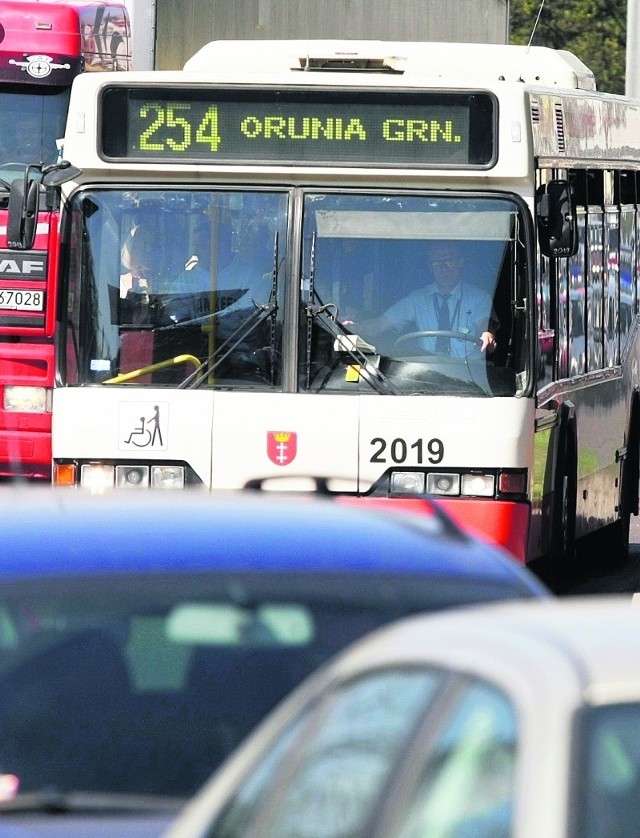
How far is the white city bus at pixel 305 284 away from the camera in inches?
380

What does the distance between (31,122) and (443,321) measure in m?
5.26

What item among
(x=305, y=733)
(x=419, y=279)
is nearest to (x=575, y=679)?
(x=305, y=733)

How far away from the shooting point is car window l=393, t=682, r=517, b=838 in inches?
94.0

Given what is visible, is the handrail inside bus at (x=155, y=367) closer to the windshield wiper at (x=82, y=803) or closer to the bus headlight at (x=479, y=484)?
the bus headlight at (x=479, y=484)

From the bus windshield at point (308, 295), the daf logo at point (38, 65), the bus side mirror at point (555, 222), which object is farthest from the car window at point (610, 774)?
the daf logo at point (38, 65)

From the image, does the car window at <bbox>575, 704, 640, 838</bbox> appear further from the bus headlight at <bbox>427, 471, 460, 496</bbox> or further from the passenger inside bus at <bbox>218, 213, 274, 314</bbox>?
the passenger inside bus at <bbox>218, 213, 274, 314</bbox>

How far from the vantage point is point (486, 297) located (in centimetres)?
969

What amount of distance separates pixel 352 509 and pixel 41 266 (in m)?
8.61

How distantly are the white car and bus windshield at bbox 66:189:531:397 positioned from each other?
21.5 ft

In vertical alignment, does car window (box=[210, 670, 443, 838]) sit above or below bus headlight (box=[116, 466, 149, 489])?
above

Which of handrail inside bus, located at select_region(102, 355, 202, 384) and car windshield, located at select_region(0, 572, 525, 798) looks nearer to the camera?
car windshield, located at select_region(0, 572, 525, 798)

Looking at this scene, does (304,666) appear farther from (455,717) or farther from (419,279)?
(419,279)

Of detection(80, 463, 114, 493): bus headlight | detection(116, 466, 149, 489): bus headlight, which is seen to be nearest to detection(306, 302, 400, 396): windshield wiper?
detection(116, 466, 149, 489): bus headlight

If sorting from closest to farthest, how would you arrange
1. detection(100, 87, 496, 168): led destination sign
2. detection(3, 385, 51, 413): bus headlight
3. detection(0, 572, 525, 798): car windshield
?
1. detection(0, 572, 525, 798): car windshield
2. detection(100, 87, 496, 168): led destination sign
3. detection(3, 385, 51, 413): bus headlight
